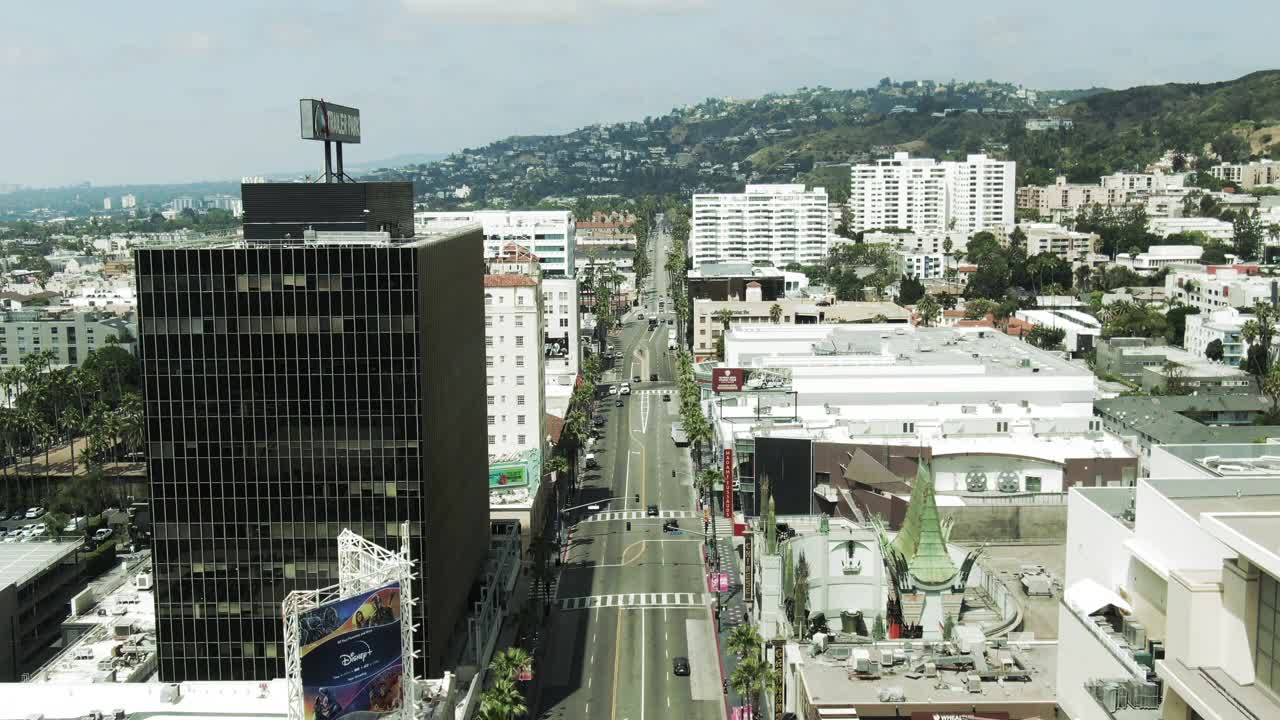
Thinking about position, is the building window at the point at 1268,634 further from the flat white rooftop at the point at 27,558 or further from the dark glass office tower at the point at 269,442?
the flat white rooftop at the point at 27,558

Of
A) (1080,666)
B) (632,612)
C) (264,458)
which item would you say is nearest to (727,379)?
(632,612)

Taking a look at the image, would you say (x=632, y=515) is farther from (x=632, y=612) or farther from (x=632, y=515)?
(x=632, y=612)

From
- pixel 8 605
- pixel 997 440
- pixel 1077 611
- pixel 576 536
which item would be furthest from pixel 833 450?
pixel 1077 611

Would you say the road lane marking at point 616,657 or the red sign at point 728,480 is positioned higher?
the red sign at point 728,480

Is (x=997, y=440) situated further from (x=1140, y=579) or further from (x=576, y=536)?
(x=1140, y=579)

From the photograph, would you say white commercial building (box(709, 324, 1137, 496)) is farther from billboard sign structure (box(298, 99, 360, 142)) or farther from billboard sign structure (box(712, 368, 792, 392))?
billboard sign structure (box(298, 99, 360, 142))

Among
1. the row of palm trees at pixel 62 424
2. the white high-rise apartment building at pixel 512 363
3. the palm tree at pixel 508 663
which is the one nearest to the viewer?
the palm tree at pixel 508 663

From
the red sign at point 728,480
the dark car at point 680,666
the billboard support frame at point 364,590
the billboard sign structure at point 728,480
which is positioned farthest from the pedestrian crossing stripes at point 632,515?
the billboard support frame at point 364,590

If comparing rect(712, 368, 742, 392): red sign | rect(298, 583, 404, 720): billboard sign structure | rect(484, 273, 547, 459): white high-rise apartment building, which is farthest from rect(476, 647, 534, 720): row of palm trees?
rect(712, 368, 742, 392): red sign
